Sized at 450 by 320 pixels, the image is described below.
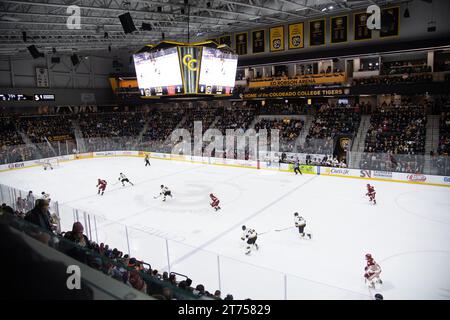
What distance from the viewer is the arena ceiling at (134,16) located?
17047 mm

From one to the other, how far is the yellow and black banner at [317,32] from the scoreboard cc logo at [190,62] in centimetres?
1602

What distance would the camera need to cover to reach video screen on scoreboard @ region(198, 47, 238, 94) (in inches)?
573

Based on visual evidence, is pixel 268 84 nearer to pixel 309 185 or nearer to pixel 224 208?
pixel 309 185

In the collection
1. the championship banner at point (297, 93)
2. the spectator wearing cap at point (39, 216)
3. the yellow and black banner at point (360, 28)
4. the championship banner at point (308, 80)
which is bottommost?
the spectator wearing cap at point (39, 216)

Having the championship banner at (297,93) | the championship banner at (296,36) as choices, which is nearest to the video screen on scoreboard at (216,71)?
the championship banner at (297,93)

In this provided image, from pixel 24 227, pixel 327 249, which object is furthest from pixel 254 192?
pixel 24 227

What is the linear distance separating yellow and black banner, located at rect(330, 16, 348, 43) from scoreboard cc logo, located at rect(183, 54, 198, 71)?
16095 mm

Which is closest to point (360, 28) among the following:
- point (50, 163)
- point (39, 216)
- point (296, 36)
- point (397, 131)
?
point (296, 36)

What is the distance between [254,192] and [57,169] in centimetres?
1669

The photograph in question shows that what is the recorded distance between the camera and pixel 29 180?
20.7 metres

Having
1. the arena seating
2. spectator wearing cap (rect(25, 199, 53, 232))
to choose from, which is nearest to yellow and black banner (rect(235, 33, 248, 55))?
the arena seating

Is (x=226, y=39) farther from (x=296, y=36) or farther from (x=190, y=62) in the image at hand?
(x=190, y=62)

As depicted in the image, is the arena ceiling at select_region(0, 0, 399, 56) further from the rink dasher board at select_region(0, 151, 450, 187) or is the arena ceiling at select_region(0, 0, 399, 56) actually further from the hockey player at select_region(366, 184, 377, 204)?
the hockey player at select_region(366, 184, 377, 204)

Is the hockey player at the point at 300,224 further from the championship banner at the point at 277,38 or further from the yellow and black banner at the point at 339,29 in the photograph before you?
the championship banner at the point at 277,38
